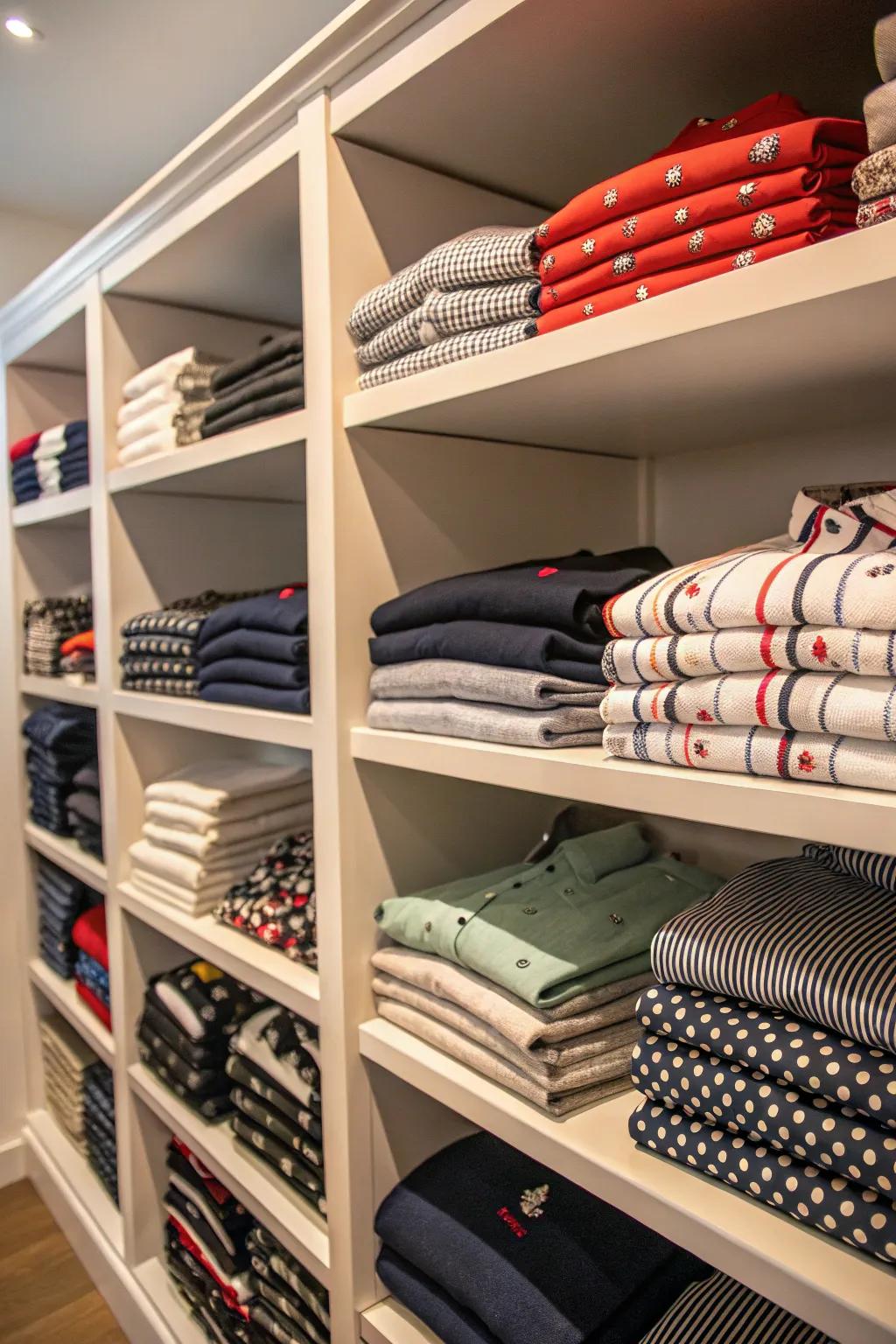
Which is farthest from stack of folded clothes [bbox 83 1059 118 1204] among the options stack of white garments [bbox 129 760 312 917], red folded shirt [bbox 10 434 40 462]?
red folded shirt [bbox 10 434 40 462]

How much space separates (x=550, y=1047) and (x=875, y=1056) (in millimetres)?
326

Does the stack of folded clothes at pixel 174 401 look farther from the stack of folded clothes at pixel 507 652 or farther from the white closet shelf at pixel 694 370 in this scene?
the stack of folded clothes at pixel 507 652

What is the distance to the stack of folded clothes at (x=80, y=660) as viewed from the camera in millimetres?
1944

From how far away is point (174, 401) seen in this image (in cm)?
153

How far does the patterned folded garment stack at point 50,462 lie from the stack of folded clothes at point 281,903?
926mm

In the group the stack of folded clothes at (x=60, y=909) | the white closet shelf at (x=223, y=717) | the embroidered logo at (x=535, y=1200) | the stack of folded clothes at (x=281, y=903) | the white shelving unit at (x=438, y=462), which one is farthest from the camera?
the stack of folded clothes at (x=60, y=909)

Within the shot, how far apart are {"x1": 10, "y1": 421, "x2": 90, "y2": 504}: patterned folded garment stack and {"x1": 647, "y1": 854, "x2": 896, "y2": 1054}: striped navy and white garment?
1.58 metres

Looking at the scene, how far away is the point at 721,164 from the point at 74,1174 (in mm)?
2388

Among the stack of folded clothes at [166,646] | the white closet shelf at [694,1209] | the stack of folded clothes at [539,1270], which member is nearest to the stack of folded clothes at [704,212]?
the white closet shelf at [694,1209]

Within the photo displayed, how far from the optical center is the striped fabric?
24.5 inches

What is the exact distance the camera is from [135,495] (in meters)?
1.71

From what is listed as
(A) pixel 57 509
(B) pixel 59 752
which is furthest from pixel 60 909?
(A) pixel 57 509

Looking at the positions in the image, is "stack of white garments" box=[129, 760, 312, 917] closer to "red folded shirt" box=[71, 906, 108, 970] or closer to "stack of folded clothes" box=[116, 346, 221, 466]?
"red folded shirt" box=[71, 906, 108, 970]

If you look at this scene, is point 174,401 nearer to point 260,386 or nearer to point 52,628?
point 260,386
